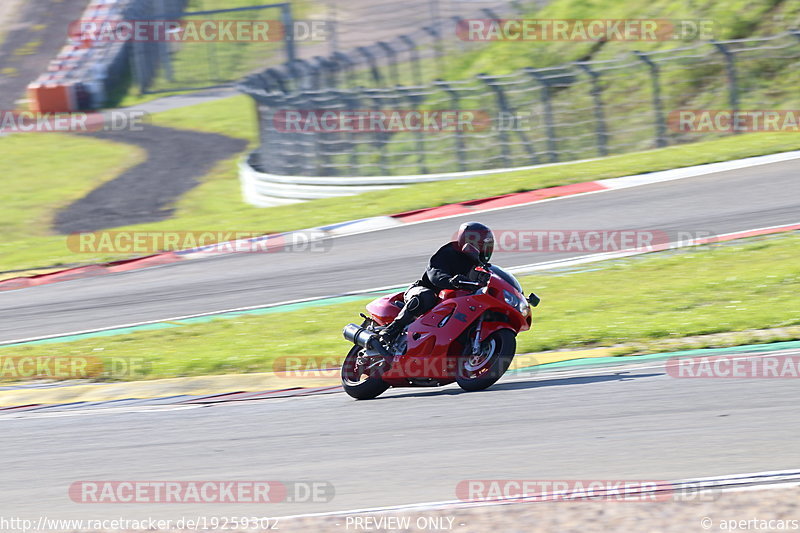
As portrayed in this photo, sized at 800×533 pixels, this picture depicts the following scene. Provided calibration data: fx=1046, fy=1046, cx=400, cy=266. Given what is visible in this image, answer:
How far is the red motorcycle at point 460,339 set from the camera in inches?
346

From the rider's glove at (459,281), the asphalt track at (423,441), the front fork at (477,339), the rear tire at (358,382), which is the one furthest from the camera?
the rear tire at (358,382)

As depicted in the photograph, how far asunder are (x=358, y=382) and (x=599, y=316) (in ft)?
12.4

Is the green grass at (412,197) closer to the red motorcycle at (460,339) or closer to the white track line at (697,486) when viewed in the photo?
the red motorcycle at (460,339)

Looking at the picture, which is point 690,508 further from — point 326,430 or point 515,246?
point 515,246

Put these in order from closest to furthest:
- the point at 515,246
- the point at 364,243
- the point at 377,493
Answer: the point at 377,493 → the point at 515,246 → the point at 364,243

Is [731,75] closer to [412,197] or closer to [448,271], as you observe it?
[412,197]

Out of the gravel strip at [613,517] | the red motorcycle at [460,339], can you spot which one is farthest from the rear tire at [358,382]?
Answer: the gravel strip at [613,517]

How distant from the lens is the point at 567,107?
23.7m

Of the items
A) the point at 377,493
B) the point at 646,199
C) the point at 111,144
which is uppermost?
the point at 377,493

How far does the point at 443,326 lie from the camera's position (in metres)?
8.90

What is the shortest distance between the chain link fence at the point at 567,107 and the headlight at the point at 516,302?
13928mm

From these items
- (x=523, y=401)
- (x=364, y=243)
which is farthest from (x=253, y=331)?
(x=523, y=401)

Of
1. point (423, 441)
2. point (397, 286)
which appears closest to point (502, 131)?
point (397, 286)

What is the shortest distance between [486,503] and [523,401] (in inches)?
100
